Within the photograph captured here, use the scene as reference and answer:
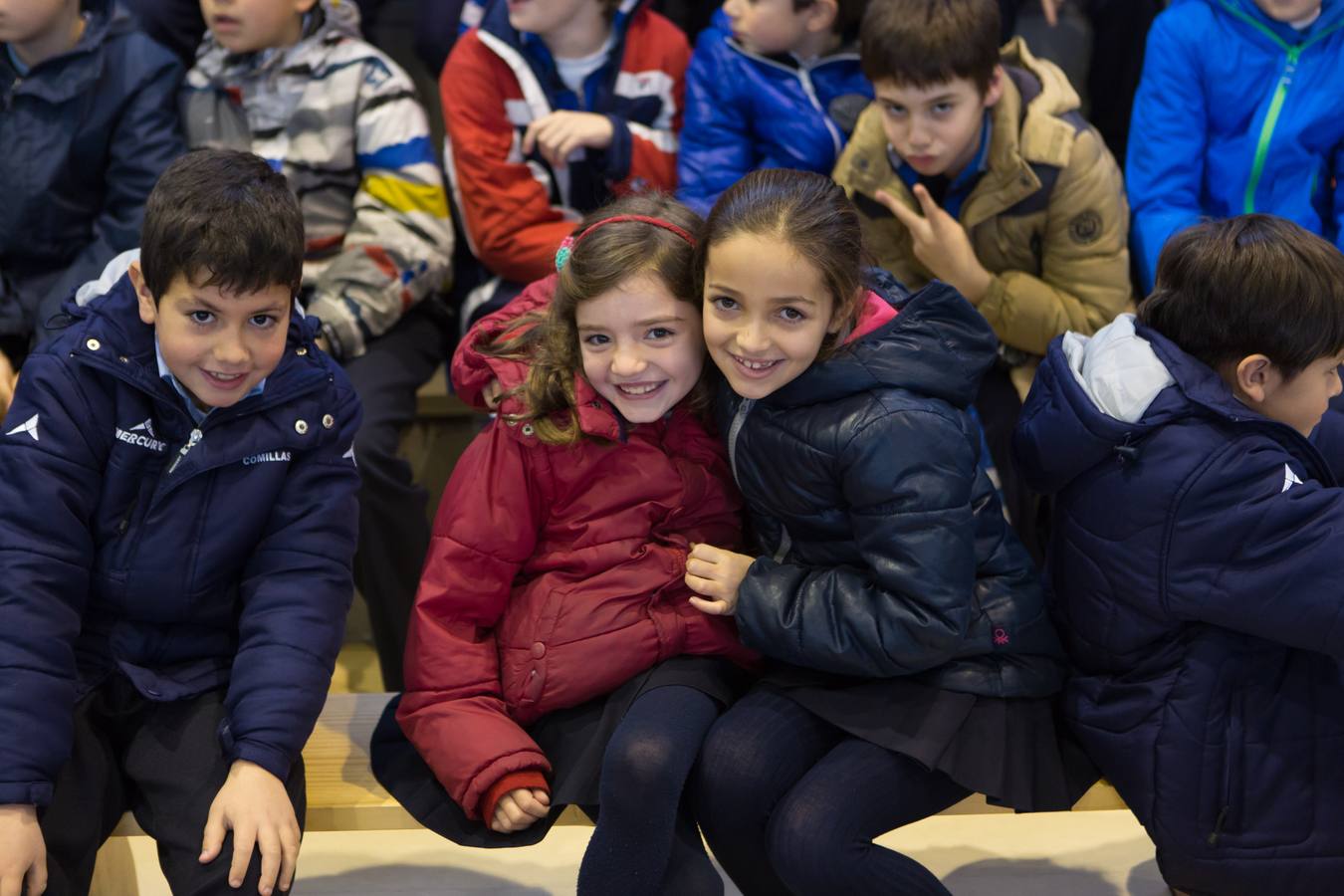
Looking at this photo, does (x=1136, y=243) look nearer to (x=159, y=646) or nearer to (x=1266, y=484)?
(x=1266, y=484)

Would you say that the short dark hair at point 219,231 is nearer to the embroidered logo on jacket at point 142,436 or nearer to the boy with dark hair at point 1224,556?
the embroidered logo on jacket at point 142,436

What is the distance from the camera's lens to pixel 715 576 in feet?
5.91

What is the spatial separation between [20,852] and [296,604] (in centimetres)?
40

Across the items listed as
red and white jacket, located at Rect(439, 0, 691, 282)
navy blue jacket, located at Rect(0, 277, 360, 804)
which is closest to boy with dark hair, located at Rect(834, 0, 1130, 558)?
red and white jacket, located at Rect(439, 0, 691, 282)

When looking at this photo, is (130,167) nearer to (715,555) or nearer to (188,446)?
(188,446)

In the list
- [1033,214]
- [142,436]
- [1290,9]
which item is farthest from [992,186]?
[142,436]

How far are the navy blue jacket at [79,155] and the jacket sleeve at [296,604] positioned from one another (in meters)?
0.90

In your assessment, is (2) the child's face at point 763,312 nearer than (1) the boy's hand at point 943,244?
Yes

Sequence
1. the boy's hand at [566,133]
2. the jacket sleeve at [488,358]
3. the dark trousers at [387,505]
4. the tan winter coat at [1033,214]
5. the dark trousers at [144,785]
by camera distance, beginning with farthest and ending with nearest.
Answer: the boy's hand at [566,133] < the dark trousers at [387,505] < the tan winter coat at [1033,214] < the jacket sleeve at [488,358] < the dark trousers at [144,785]

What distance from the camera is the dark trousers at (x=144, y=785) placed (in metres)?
1.67

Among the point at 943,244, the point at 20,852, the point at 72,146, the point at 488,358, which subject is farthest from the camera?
the point at 72,146

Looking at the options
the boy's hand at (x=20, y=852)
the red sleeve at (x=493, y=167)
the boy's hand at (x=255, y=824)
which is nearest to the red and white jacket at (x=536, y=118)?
the red sleeve at (x=493, y=167)

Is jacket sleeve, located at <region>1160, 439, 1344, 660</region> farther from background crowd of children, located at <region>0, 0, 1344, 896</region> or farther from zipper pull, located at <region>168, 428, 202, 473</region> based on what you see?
zipper pull, located at <region>168, 428, 202, 473</region>

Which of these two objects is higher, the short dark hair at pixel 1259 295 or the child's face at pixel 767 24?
the short dark hair at pixel 1259 295
